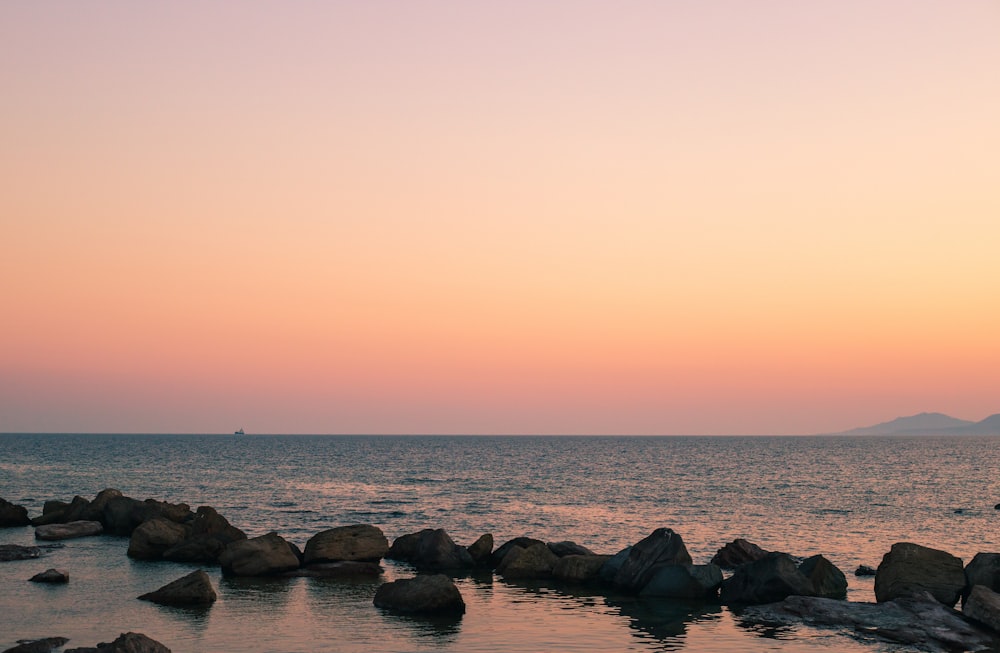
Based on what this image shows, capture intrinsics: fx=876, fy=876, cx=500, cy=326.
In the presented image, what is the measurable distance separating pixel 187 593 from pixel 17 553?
1425 centimetres

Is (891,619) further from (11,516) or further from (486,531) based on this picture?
(11,516)

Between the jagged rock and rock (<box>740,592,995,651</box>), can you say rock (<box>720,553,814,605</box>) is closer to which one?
rock (<box>740,592,995,651</box>)

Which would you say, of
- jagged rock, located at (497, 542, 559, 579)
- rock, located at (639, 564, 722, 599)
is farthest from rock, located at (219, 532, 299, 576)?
rock, located at (639, 564, 722, 599)

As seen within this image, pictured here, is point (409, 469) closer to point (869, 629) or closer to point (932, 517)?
point (932, 517)

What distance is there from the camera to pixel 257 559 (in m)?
34.8

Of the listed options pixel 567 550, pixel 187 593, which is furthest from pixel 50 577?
pixel 567 550

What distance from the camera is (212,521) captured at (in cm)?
4122

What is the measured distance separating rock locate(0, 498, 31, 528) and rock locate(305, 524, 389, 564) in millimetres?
23966

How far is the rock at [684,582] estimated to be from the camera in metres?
31.2

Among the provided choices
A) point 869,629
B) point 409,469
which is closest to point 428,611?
point 869,629

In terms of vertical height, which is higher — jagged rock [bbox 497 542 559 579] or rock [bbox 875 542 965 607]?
rock [bbox 875 542 965 607]

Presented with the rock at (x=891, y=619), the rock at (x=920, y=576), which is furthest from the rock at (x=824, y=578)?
the rock at (x=891, y=619)

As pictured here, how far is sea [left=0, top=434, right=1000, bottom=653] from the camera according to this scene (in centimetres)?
2537

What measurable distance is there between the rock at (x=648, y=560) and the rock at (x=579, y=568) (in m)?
1.24
